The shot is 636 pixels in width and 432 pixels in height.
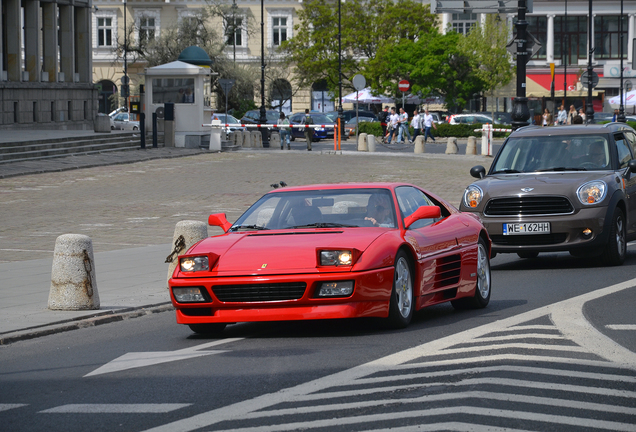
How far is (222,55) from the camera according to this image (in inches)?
3063

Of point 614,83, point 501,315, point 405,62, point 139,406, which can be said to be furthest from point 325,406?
point 614,83

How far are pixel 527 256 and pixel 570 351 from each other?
8.14 metres

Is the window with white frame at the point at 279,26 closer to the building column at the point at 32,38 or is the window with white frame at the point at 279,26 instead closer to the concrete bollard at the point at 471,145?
the building column at the point at 32,38

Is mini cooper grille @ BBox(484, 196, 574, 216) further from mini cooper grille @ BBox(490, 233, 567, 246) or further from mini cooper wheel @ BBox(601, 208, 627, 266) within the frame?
mini cooper wheel @ BBox(601, 208, 627, 266)

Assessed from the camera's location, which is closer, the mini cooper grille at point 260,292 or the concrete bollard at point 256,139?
the mini cooper grille at point 260,292

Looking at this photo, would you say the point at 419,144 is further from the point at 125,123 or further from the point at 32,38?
the point at 125,123

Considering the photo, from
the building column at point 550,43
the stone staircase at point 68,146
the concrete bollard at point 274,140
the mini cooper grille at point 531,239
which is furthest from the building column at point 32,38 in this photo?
the building column at point 550,43

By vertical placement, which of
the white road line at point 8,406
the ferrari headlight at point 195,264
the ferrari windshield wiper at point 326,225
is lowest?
the white road line at point 8,406

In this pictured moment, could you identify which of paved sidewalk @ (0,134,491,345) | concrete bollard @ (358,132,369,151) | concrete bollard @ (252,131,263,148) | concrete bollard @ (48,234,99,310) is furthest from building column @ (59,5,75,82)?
concrete bollard @ (48,234,99,310)

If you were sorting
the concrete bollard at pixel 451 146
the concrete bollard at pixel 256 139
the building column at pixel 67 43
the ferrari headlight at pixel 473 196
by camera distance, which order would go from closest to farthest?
the ferrari headlight at pixel 473 196, the concrete bollard at pixel 451 146, the concrete bollard at pixel 256 139, the building column at pixel 67 43

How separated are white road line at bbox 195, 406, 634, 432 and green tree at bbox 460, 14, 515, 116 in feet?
224

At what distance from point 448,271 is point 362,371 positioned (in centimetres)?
291

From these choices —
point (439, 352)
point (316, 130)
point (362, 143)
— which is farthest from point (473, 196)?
point (316, 130)

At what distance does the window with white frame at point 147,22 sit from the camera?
84.4 m
